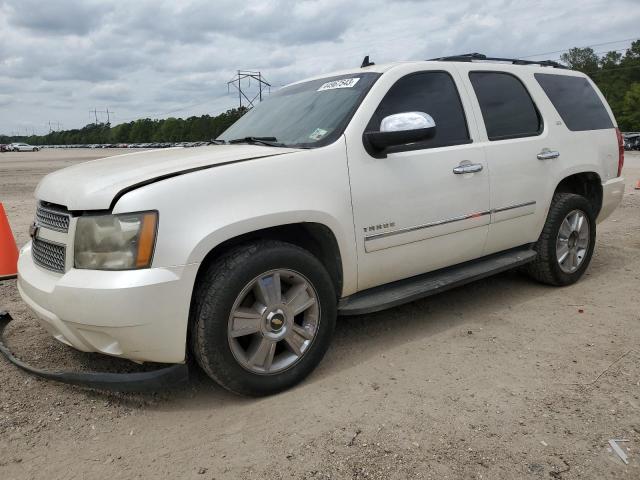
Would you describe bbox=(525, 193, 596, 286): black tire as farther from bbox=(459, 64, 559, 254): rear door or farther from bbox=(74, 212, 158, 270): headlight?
bbox=(74, 212, 158, 270): headlight

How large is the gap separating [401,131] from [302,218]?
30.6 inches

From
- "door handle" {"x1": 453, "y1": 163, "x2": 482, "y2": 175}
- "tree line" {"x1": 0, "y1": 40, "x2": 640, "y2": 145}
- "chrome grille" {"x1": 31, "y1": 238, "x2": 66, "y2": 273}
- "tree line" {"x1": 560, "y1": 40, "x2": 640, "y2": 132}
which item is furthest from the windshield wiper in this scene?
"tree line" {"x1": 560, "y1": 40, "x2": 640, "y2": 132}

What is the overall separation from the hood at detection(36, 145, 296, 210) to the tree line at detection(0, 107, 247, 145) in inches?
3408

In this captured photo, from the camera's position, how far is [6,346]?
3.52 meters

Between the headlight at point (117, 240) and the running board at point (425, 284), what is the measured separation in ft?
4.10

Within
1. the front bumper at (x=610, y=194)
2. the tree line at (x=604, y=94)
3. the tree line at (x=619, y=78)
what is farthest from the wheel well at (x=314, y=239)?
the tree line at (x=619, y=78)

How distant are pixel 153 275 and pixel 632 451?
7.50 ft

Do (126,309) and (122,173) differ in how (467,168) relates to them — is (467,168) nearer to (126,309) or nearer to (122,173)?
(122,173)

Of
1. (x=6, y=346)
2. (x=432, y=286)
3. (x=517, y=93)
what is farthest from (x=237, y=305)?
(x=517, y=93)

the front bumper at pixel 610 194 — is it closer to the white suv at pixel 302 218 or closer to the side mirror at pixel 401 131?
the white suv at pixel 302 218

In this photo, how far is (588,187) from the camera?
16.3ft

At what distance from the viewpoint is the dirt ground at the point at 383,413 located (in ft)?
7.72

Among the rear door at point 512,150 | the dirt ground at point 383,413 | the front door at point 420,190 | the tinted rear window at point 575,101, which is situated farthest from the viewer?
the tinted rear window at point 575,101

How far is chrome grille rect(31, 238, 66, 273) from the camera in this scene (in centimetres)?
275
